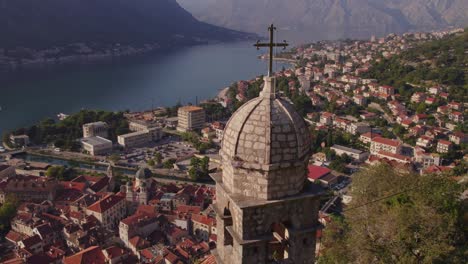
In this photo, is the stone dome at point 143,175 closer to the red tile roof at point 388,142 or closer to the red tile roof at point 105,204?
the red tile roof at point 105,204

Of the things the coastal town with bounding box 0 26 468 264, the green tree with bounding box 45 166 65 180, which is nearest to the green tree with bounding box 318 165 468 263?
the coastal town with bounding box 0 26 468 264

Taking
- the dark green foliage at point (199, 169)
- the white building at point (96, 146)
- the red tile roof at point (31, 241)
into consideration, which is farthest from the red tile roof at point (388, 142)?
the red tile roof at point (31, 241)

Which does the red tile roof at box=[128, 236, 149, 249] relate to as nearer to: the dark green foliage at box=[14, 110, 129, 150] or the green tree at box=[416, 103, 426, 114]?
the dark green foliage at box=[14, 110, 129, 150]

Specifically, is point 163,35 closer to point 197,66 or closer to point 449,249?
point 197,66

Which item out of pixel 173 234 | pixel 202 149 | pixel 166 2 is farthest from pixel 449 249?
pixel 166 2

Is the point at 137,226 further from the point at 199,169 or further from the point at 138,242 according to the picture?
the point at 199,169

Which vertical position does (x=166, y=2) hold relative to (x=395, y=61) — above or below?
above
